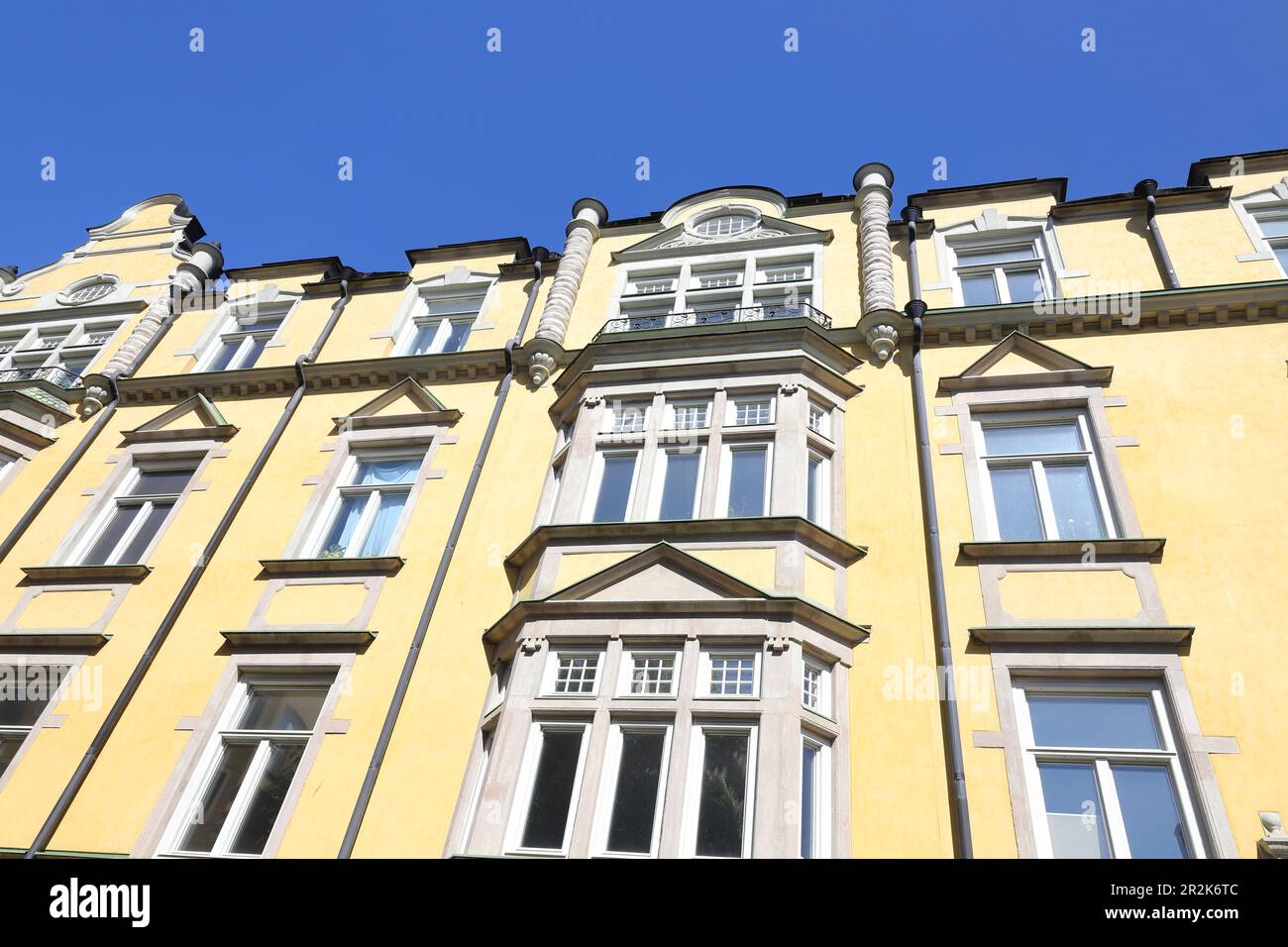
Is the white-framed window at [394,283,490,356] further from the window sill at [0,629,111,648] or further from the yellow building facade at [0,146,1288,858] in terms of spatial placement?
the window sill at [0,629,111,648]

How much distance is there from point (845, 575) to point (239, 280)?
17.1 metres

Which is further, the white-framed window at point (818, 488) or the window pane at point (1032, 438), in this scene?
the window pane at point (1032, 438)

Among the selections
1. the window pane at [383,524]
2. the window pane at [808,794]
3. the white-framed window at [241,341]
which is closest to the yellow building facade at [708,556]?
the window pane at [808,794]

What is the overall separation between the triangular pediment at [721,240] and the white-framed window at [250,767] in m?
10.9

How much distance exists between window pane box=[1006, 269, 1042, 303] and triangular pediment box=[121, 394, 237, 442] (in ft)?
47.9

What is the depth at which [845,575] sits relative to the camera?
466 inches

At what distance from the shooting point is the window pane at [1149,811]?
8773mm

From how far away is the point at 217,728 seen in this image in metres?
11.8

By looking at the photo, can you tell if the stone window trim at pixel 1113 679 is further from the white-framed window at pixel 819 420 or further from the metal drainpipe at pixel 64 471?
the metal drainpipe at pixel 64 471

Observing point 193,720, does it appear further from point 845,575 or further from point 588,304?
point 588,304

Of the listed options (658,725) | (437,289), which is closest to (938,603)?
(658,725)
